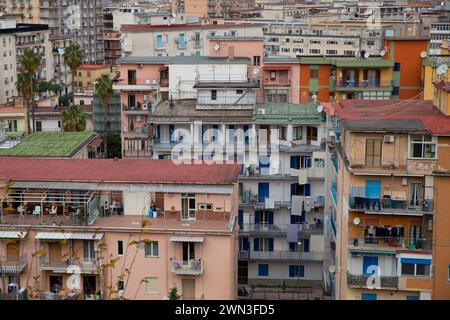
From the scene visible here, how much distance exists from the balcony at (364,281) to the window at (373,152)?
352 centimetres

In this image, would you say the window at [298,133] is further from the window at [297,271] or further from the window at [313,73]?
the window at [313,73]

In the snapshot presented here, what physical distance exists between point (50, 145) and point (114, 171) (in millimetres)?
8382

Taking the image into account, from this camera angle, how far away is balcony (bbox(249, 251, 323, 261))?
33875mm

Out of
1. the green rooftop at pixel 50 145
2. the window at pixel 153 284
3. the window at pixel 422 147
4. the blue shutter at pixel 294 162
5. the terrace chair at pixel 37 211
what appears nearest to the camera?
the window at pixel 422 147

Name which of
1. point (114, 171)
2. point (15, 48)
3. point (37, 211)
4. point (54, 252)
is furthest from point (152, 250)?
point (15, 48)

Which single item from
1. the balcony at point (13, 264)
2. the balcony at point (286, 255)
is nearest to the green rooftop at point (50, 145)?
the balcony at point (13, 264)

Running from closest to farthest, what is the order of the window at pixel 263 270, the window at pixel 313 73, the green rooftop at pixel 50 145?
the green rooftop at pixel 50 145, the window at pixel 263 270, the window at pixel 313 73

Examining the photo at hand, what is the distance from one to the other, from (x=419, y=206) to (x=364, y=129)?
2.91m

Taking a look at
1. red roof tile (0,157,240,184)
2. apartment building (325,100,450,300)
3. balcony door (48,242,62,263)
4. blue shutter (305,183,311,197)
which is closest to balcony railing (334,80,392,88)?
blue shutter (305,183,311,197)

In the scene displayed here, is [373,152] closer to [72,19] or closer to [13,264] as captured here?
[13,264]

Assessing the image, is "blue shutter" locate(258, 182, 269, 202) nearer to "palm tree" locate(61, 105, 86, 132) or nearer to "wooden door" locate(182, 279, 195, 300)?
"wooden door" locate(182, 279, 195, 300)

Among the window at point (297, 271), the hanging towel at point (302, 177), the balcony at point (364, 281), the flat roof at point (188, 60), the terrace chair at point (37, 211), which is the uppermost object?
→ the flat roof at point (188, 60)

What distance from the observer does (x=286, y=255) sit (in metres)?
34.1

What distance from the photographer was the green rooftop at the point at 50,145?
32.0 metres
